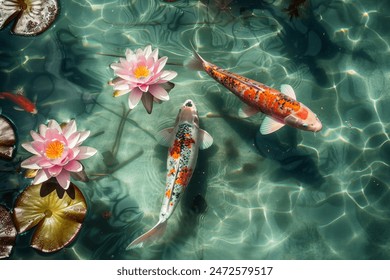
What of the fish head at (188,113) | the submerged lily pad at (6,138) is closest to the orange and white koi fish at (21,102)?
the submerged lily pad at (6,138)

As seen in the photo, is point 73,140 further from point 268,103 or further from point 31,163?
point 268,103

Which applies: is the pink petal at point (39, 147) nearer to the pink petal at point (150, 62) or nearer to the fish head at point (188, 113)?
the pink petal at point (150, 62)

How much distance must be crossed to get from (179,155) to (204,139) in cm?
39

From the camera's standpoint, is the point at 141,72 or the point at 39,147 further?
the point at 141,72

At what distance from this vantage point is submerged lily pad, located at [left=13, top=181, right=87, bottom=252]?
3793mm

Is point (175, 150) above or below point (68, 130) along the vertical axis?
below

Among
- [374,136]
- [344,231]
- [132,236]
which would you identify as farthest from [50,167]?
[374,136]

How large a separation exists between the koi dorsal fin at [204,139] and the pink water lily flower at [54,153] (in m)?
1.16

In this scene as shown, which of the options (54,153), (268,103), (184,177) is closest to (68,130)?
(54,153)

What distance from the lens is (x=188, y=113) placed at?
4062 millimetres

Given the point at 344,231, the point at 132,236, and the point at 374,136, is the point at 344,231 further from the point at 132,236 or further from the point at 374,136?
the point at 132,236

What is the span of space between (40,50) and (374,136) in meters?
3.93

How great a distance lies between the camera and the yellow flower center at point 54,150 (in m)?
3.43

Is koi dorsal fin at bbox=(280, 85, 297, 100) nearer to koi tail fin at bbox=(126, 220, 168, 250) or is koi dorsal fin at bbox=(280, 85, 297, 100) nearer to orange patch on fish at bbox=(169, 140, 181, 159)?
orange patch on fish at bbox=(169, 140, 181, 159)
